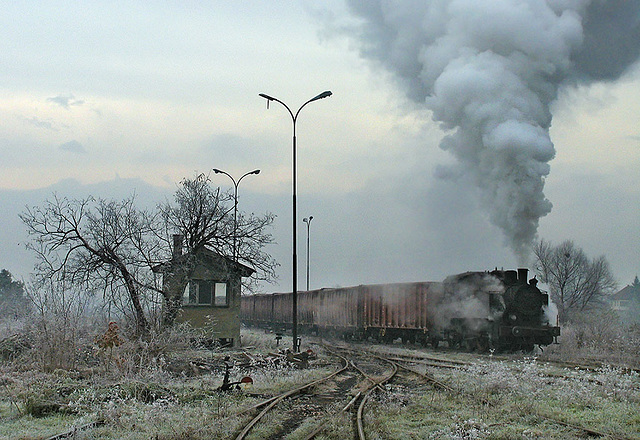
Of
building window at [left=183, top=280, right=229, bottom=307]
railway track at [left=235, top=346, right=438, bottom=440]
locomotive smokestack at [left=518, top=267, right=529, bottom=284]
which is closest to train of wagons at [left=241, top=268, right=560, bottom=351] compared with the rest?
locomotive smokestack at [left=518, top=267, right=529, bottom=284]

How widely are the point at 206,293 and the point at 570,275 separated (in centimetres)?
3744

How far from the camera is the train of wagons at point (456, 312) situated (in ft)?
68.6

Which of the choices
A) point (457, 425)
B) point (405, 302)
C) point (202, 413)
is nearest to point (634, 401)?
point (457, 425)

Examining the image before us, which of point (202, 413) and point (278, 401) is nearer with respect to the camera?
point (202, 413)

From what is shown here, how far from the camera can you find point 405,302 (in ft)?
87.4

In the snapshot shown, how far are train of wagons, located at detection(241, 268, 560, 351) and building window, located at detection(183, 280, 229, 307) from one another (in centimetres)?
757

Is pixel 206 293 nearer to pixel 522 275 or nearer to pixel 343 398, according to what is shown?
pixel 522 275

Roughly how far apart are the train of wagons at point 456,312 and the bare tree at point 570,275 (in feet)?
77.9

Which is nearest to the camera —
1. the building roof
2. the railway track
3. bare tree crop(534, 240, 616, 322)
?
the railway track

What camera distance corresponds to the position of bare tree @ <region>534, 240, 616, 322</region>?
5081cm

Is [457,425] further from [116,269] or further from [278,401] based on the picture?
[116,269]

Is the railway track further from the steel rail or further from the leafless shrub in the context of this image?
the leafless shrub

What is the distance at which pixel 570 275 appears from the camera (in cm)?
5253

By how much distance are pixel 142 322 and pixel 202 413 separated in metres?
9.19
